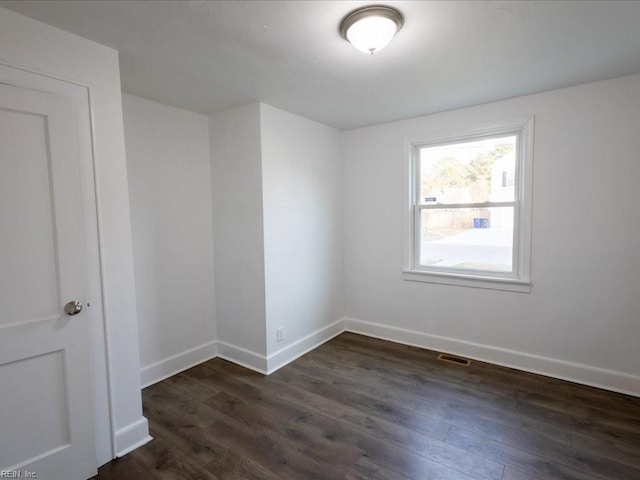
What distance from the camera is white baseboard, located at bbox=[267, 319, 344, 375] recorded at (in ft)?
10.2

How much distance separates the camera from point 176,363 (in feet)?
10.1

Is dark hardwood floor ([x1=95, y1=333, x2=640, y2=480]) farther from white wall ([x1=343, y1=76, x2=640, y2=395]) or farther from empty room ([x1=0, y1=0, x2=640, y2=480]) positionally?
white wall ([x1=343, y1=76, x2=640, y2=395])

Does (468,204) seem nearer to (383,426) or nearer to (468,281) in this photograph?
(468,281)

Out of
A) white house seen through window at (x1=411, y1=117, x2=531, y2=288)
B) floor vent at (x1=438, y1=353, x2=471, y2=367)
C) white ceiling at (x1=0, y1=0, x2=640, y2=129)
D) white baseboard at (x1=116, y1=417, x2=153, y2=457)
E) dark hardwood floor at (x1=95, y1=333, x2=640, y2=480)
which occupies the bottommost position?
dark hardwood floor at (x1=95, y1=333, x2=640, y2=480)

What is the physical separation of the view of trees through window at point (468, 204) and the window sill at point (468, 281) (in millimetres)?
126

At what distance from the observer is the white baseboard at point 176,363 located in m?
2.86

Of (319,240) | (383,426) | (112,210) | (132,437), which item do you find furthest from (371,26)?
(132,437)

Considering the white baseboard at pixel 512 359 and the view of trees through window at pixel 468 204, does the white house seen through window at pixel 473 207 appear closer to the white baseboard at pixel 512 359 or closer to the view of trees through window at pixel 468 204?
the view of trees through window at pixel 468 204

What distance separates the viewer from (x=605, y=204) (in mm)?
2600

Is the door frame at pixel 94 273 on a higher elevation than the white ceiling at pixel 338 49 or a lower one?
lower

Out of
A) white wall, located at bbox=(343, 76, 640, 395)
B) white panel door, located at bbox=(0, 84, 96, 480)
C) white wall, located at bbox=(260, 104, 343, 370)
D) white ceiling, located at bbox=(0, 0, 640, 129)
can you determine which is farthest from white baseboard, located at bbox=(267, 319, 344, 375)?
white ceiling, located at bbox=(0, 0, 640, 129)

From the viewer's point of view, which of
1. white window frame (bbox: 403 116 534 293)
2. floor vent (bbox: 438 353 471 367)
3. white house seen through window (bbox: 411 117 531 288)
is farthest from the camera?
floor vent (bbox: 438 353 471 367)

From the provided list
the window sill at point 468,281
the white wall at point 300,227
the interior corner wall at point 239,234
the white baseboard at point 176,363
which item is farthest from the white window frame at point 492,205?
the white baseboard at point 176,363

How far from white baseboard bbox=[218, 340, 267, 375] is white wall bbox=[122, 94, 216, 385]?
0.13 metres
